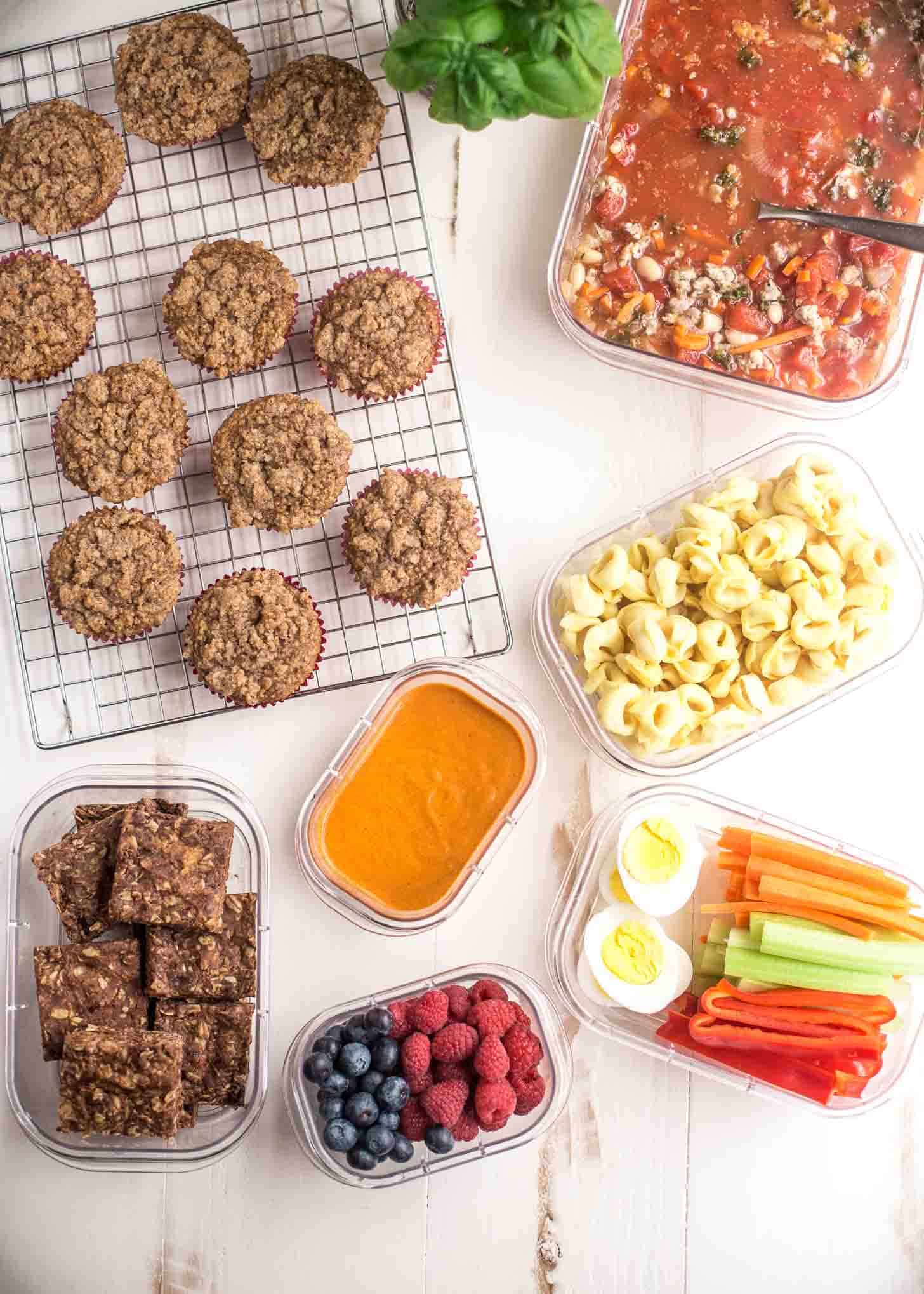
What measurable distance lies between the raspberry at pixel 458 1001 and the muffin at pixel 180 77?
234cm

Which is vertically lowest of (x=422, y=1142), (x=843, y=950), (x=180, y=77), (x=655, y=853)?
(x=422, y=1142)

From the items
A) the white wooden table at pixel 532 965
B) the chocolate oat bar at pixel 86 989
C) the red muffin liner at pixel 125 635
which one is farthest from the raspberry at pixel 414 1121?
the red muffin liner at pixel 125 635

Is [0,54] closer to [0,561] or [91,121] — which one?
[91,121]

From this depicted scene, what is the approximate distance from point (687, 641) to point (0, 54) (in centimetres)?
246

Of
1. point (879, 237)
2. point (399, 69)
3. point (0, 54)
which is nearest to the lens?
point (399, 69)

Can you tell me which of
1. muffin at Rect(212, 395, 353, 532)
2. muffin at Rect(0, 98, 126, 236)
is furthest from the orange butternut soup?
muffin at Rect(0, 98, 126, 236)

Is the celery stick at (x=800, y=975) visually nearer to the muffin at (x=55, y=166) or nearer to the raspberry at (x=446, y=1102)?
the raspberry at (x=446, y=1102)

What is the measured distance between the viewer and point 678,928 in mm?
3021

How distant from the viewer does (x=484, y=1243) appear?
3.01 metres

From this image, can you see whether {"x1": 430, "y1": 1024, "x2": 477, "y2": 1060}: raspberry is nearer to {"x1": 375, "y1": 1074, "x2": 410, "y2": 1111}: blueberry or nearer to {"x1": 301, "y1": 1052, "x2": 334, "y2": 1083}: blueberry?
{"x1": 375, "y1": 1074, "x2": 410, "y2": 1111}: blueberry

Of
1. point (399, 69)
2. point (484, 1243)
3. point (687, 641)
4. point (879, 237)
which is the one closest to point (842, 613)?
point (687, 641)

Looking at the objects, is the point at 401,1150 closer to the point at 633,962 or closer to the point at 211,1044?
the point at 211,1044

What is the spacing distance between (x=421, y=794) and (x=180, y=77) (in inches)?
77.8

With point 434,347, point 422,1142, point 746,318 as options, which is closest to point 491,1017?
point 422,1142
